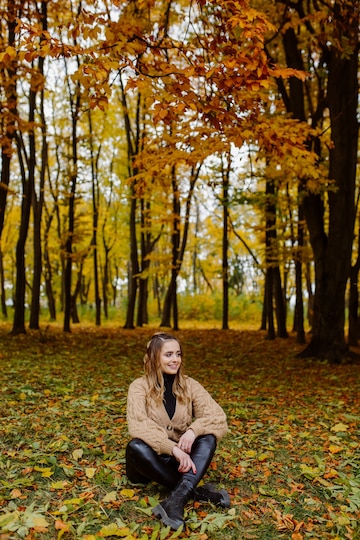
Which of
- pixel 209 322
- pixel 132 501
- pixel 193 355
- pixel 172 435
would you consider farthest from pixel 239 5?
pixel 209 322

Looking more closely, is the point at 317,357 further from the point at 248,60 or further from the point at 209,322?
the point at 209,322

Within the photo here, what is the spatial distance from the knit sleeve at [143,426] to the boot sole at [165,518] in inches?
14.4

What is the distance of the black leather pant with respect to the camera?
3432 mm

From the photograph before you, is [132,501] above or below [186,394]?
below

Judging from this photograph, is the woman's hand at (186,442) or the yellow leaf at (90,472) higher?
the woman's hand at (186,442)

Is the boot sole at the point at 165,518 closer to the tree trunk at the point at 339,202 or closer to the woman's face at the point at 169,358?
the woman's face at the point at 169,358

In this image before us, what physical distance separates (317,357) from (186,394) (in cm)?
693

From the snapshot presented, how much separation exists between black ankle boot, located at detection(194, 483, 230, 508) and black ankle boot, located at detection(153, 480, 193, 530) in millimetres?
221

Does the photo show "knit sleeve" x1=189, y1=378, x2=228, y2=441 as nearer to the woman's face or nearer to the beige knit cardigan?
the beige knit cardigan

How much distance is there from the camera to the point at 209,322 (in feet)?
73.5

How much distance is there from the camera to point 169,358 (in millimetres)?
3711

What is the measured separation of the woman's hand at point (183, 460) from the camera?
11.0 ft

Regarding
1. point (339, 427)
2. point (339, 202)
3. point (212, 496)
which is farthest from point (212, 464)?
point (339, 202)

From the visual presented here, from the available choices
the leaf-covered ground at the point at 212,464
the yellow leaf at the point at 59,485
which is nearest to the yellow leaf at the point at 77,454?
the leaf-covered ground at the point at 212,464
